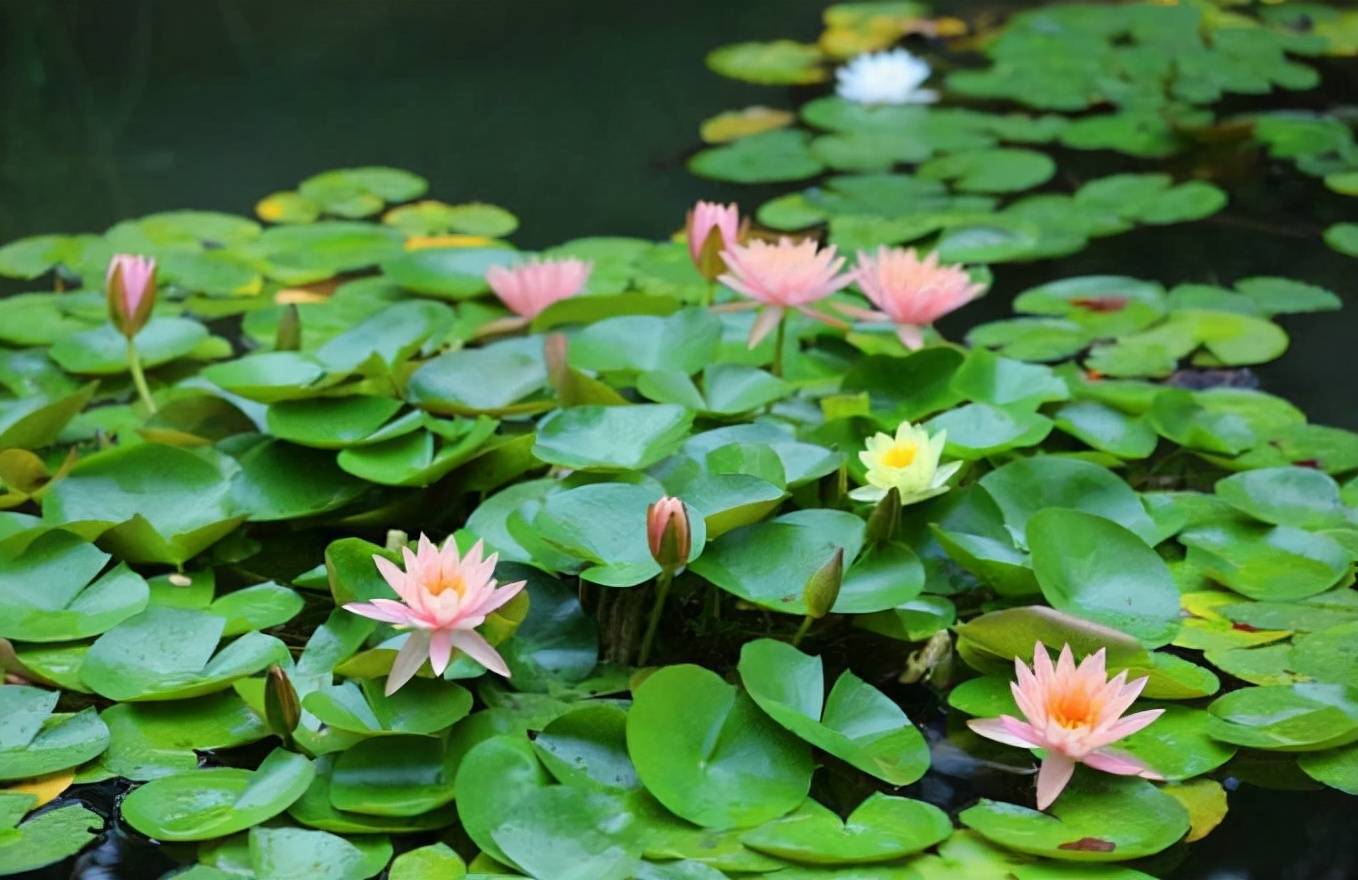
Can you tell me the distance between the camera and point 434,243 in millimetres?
2199

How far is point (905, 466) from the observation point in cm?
131

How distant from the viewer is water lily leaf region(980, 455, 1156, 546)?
Result: 140 cm

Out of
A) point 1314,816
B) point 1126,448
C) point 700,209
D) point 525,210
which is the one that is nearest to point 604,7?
point 525,210

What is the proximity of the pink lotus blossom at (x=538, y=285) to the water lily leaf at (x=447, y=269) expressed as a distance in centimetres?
18

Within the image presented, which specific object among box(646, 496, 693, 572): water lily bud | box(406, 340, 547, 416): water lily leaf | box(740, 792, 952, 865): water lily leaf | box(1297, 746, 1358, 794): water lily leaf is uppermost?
box(646, 496, 693, 572): water lily bud

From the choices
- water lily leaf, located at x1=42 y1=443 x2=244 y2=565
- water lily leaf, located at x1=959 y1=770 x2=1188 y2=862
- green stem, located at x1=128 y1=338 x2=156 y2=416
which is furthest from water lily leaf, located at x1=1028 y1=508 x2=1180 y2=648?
green stem, located at x1=128 y1=338 x2=156 y2=416

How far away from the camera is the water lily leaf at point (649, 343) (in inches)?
62.3

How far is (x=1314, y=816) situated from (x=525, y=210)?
5.18 feet

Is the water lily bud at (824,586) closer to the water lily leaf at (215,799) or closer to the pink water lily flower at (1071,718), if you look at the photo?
the pink water lily flower at (1071,718)

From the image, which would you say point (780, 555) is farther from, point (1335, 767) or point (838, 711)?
point (1335, 767)

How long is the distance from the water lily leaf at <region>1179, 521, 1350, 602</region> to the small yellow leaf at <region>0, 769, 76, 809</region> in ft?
3.35

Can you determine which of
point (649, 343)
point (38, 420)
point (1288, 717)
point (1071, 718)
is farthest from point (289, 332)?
point (1288, 717)

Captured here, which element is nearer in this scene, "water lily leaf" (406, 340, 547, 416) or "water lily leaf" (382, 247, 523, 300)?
"water lily leaf" (406, 340, 547, 416)

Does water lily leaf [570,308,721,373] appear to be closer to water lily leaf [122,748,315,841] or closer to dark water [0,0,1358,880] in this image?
dark water [0,0,1358,880]
